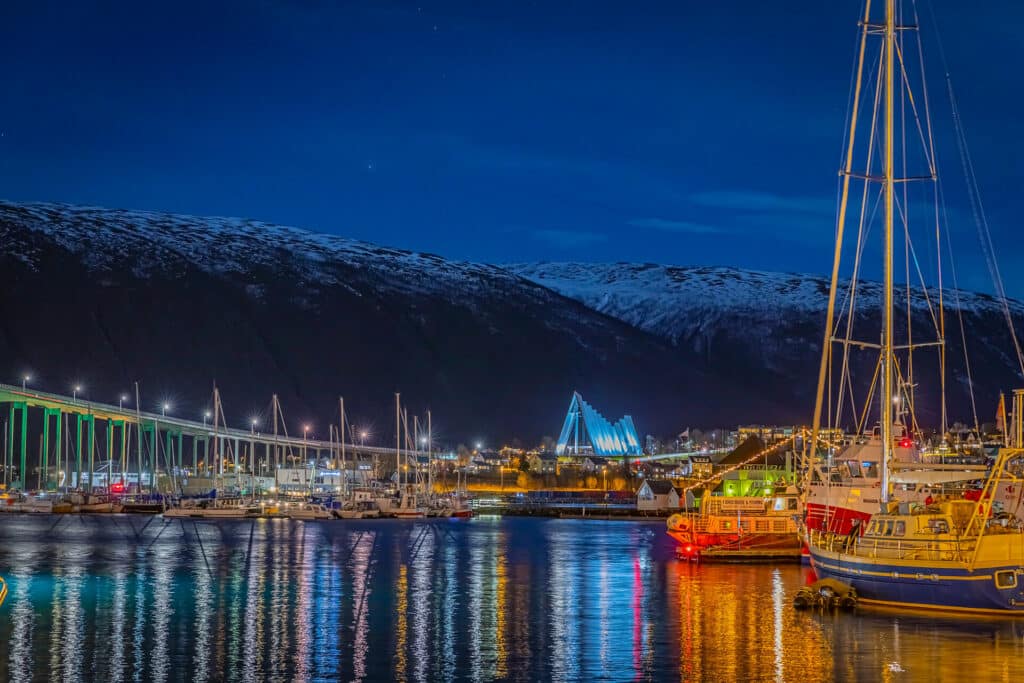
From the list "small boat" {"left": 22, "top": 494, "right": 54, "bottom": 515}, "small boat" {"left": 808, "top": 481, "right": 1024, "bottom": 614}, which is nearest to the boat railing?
"small boat" {"left": 808, "top": 481, "right": 1024, "bottom": 614}

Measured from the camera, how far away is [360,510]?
12356cm

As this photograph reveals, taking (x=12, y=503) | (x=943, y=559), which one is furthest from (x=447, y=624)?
(x=12, y=503)

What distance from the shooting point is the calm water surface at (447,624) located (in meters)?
29.7

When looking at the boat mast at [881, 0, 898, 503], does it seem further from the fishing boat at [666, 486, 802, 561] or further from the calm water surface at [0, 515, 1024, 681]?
the fishing boat at [666, 486, 802, 561]

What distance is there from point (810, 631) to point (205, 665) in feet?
47.9

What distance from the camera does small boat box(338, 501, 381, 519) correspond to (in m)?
122

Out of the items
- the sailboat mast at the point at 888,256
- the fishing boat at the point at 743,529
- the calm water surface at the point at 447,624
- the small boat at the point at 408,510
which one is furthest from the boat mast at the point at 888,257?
the small boat at the point at 408,510

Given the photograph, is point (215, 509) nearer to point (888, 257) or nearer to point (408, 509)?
point (408, 509)

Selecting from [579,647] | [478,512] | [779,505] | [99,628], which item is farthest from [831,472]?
[478,512]

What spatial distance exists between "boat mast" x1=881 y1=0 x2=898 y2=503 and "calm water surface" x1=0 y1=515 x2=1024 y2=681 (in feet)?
18.7

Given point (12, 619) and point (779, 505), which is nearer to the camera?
point (12, 619)

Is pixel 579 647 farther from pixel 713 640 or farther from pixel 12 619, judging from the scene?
pixel 12 619

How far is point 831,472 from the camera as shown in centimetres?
4991

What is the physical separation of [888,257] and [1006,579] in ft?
35.8
